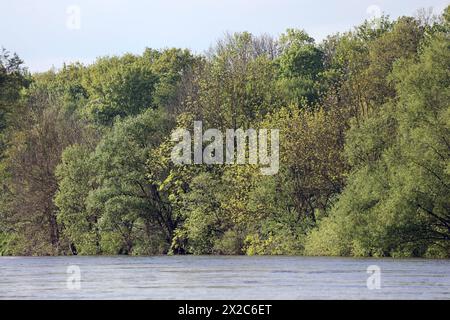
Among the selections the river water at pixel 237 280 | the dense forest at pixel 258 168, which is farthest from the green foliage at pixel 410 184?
the river water at pixel 237 280

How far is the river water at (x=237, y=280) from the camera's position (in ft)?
125

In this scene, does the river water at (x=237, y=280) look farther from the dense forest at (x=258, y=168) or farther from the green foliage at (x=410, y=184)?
the dense forest at (x=258, y=168)

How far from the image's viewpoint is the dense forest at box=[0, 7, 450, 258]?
60750 mm

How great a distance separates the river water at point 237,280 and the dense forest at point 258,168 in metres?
4.63

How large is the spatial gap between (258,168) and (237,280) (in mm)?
28402

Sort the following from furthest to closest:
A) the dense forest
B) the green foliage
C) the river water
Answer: the dense forest < the green foliage < the river water

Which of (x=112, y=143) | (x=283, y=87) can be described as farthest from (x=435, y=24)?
(x=112, y=143)

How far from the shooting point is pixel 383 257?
60781mm

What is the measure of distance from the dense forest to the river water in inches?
182

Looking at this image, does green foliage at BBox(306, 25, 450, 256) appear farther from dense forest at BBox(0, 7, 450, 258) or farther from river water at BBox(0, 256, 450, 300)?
river water at BBox(0, 256, 450, 300)

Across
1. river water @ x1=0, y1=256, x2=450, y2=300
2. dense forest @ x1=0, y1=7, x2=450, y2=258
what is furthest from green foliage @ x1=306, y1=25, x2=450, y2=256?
Result: river water @ x1=0, y1=256, x2=450, y2=300

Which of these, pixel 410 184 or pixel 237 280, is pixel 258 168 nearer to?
pixel 410 184

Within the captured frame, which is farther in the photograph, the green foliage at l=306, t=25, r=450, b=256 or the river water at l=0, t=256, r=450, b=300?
the green foliage at l=306, t=25, r=450, b=256

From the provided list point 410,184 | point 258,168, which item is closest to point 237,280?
point 410,184
